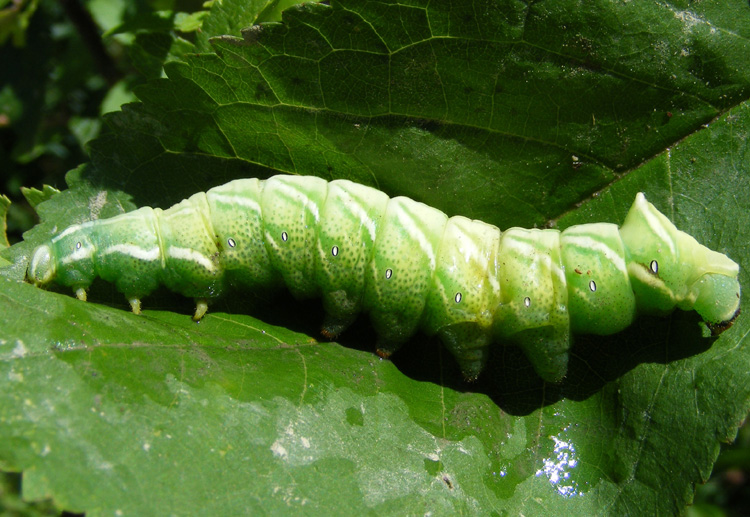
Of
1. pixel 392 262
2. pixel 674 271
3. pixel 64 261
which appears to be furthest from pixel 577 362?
pixel 64 261

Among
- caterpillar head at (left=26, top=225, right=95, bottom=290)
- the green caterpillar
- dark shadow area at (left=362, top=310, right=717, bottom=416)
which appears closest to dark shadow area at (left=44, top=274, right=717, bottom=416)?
dark shadow area at (left=362, top=310, right=717, bottom=416)

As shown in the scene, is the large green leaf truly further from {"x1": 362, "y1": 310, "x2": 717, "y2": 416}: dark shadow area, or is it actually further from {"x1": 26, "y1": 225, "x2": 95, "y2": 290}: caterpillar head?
{"x1": 26, "y1": 225, "x2": 95, "y2": 290}: caterpillar head

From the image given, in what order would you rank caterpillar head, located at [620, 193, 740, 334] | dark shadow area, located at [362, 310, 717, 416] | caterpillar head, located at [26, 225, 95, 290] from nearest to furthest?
caterpillar head, located at [620, 193, 740, 334] < caterpillar head, located at [26, 225, 95, 290] < dark shadow area, located at [362, 310, 717, 416]

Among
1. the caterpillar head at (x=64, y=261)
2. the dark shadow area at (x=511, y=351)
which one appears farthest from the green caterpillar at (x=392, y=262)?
the dark shadow area at (x=511, y=351)

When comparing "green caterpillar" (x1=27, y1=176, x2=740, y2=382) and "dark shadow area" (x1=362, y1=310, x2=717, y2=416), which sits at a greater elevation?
"green caterpillar" (x1=27, y1=176, x2=740, y2=382)

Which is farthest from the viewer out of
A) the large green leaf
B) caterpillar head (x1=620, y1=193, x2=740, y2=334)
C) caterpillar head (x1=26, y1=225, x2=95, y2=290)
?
caterpillar head (x1=26, y1=225, x2=95, y2=290)

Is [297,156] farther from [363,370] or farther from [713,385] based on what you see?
[713,385]

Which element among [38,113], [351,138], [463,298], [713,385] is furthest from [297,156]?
[38,113]

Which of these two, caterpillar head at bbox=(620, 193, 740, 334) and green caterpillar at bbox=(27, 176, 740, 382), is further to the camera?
green caterpillar at bbox=(27, 176, 740, 382)
